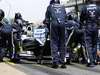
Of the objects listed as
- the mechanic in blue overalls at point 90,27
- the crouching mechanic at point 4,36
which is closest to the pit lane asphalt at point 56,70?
the mechanic in blue overalls at point 90,27

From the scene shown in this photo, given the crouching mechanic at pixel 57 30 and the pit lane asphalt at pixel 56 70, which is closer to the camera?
the pit lane asphalt at pixel 56 70

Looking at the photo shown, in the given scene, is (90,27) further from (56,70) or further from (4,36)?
(4,36)

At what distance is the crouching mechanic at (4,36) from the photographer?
16703 mm

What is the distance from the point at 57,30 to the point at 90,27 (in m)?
1.24

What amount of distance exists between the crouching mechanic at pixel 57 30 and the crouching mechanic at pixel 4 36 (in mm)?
2413

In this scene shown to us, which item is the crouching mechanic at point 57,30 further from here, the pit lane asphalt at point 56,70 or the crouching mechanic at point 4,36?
the crouching mechanic at point 4,36

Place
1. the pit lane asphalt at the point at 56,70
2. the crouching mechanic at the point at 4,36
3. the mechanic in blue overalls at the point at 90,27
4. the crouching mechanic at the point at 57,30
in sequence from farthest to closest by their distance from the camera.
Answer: the crouching mechanic at the point at 4,36 → the mechanic in blue overalls at the point at 90,27 → the crouching mechanic at the point at 57,30 → the pit lane asphalt at the point at 56,70

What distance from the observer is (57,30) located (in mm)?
14859

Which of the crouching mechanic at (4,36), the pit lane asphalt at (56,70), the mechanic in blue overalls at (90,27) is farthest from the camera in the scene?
the crouching mechanic at (4,36)

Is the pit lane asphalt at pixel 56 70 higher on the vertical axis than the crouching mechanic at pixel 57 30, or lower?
lower

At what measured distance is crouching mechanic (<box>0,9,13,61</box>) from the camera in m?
16.7

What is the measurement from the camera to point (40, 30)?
669 inches

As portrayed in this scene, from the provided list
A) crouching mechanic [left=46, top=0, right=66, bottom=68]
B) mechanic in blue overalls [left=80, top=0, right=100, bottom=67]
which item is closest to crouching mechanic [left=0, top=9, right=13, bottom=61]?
crouching mechanic [left=46, top=0, right=66, bottom=68]

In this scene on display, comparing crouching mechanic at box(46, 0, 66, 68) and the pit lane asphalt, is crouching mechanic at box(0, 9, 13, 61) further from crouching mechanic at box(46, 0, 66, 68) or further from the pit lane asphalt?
crouching mechanic at box(46, 0, 66, 68)
